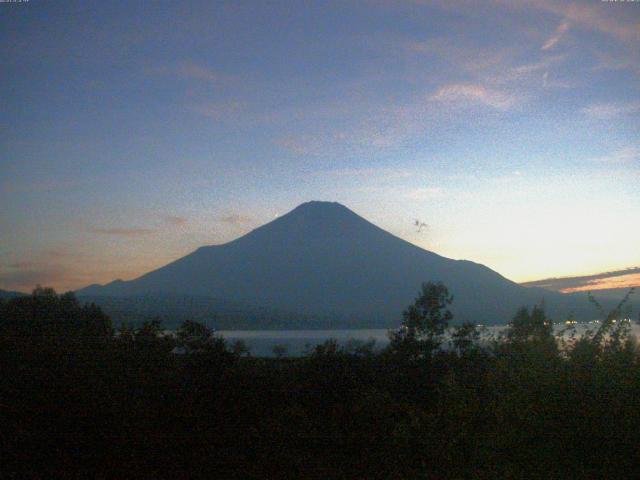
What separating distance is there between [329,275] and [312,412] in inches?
3151

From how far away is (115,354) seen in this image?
11.0 meters

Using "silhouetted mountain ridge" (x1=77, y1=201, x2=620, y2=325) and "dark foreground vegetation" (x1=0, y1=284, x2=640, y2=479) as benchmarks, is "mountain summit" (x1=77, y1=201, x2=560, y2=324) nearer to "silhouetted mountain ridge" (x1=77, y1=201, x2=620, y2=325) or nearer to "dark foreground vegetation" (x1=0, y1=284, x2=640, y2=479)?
"silhouetted mountain ridge" (x1=77, y1=201, x2=620, y2=325)

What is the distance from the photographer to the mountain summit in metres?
65.5

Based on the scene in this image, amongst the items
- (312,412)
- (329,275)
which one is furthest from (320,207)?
(312,412)

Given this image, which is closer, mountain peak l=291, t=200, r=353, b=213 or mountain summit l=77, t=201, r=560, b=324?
mountain summit l=77, t=201, r=560, b=324

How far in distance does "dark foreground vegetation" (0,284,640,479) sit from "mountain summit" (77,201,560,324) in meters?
43.5

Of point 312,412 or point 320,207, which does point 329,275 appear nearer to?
point 320,207

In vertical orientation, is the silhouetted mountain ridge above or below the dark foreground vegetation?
above

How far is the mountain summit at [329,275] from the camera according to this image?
6550 cm

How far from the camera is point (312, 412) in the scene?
7410 mm

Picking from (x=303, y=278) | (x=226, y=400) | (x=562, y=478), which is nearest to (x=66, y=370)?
(x=226, y=400)

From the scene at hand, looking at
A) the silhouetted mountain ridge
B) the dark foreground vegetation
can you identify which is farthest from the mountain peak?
the dark foreground vegetation

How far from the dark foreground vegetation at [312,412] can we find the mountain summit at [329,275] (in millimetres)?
43544

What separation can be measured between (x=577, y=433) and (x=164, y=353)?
346 inches
